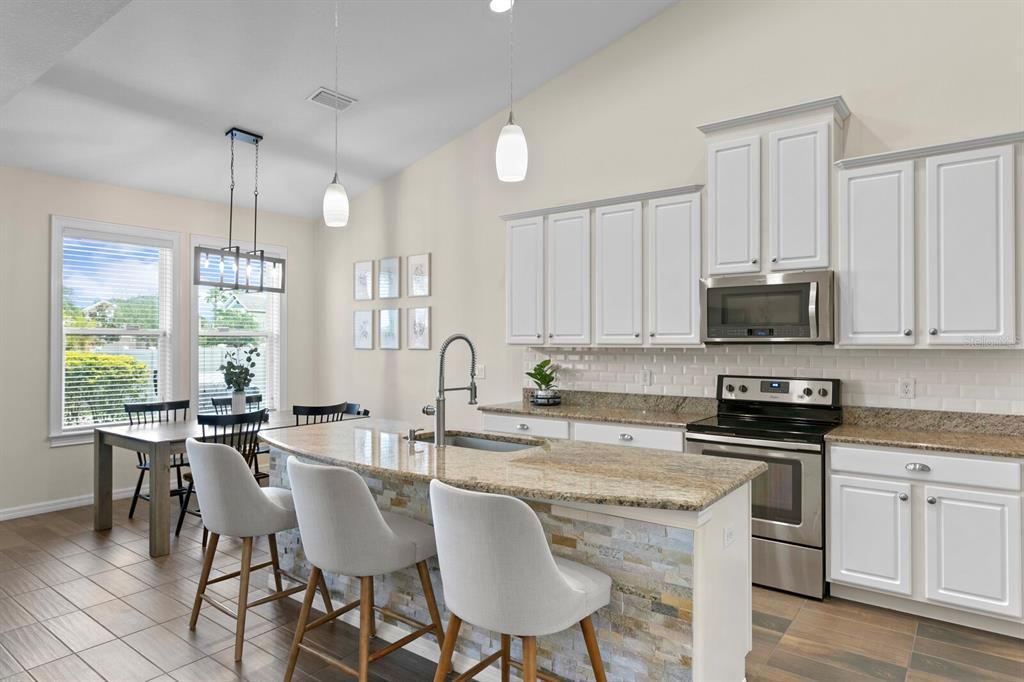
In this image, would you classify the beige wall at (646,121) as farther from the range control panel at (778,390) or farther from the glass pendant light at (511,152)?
the glass pendant light at (511,152)

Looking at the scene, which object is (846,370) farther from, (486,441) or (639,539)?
(639,539)

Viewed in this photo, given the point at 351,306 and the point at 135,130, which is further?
the point at 351,306

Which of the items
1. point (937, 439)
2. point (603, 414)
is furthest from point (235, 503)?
point (937, 439)

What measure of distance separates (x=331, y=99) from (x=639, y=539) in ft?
12.7

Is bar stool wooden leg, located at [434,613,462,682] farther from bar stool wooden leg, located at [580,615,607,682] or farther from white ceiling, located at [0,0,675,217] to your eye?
white ceiling, located at [0,0,675,217]

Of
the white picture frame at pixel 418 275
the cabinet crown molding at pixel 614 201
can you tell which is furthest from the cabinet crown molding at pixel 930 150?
the white picture frame at pixel 418 275

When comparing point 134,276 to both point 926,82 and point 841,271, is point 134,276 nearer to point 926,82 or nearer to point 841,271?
point 841,271

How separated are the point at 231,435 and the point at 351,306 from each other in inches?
97.0

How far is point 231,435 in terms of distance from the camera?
416cm

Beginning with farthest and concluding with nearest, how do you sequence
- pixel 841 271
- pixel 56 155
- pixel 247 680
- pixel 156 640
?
1. pixel 56 155
2. pixel 841 271
3. pixel 156 640
4. pixel 247 680

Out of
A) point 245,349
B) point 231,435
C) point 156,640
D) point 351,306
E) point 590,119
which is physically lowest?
point 156,640

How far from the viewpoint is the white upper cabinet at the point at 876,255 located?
124 inches

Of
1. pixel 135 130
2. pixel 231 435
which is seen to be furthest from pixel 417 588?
pixel 135 130

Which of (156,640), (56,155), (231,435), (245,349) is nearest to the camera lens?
(156,640)
